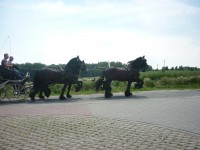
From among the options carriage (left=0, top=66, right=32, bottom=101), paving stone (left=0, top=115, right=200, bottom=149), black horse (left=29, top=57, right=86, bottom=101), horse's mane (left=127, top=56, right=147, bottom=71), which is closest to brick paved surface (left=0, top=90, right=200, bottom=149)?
paving stone (left=0, top=115, right=200, bottom=149)

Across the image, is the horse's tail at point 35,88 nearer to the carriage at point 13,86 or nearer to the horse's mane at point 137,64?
the carriage at point 13,86

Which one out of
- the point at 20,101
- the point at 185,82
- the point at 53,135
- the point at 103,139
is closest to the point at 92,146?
the point at 103,139

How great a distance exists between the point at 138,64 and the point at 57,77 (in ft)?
17.5

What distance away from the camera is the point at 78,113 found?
36.3ft

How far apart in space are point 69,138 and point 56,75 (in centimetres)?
1002

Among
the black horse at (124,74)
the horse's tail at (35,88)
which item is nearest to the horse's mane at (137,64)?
the black horse at (124,74)

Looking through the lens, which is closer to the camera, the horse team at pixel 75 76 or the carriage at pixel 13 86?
the carriage at pixel 13 86

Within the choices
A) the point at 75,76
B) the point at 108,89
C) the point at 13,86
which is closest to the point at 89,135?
the point at 13,86

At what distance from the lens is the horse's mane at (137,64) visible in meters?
18.5

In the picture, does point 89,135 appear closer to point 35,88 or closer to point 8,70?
point 8,70

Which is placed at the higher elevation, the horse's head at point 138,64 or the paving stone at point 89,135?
the horse's head at point 138,64

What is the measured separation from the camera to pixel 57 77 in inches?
667

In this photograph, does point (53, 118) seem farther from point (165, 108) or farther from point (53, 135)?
point (165, 108)

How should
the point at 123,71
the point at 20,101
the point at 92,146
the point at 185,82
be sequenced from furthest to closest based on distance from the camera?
the point at 185,82, the point at 123,71, the point at 20,101, the point at 92,146
